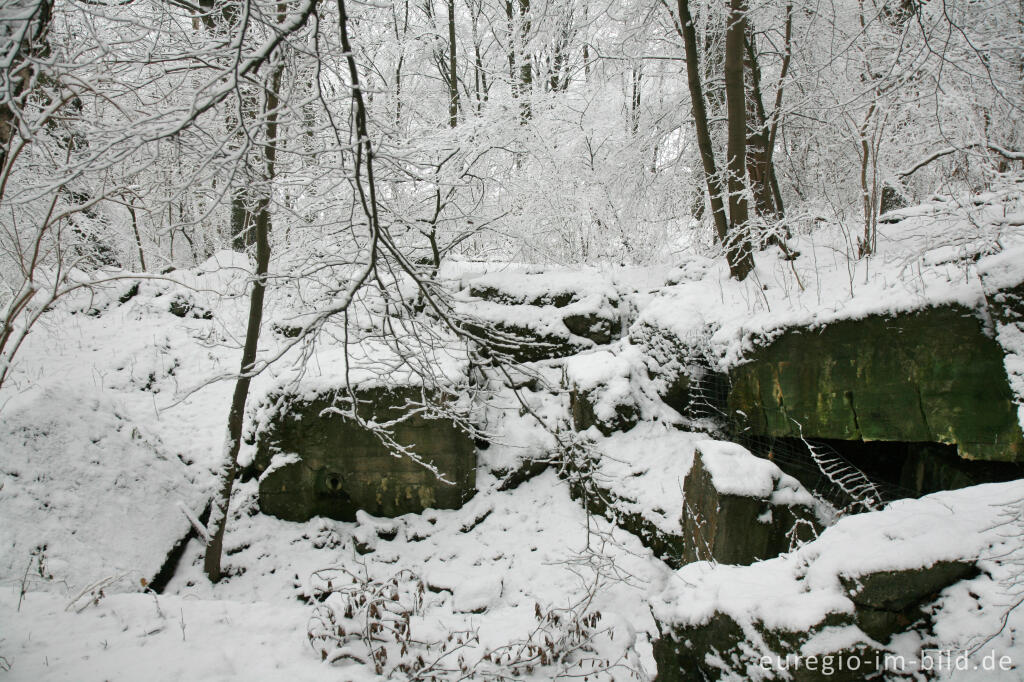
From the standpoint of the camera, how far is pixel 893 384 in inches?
157

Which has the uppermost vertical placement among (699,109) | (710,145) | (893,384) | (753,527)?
(699,109)

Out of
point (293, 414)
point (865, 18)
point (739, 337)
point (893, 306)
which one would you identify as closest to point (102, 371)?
point (293, 414)

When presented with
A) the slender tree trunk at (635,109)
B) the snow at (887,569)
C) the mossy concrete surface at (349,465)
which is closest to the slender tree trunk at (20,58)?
the snow at (887,569)

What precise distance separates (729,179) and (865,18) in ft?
10.9

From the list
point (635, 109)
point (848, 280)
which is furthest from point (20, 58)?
point (635, 109)

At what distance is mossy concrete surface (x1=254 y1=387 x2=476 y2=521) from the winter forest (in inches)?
1.4

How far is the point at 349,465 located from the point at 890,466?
533cm

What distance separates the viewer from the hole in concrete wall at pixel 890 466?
12.6 ft

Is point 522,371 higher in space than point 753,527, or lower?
higher

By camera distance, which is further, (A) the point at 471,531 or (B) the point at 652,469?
(A) the point at 471,531

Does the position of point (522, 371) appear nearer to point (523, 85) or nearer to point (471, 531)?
point (471, 531)

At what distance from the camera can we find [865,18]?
720 centimetres

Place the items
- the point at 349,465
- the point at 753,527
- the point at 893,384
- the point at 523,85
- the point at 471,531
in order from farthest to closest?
1. the point at 523,85
2. the point at 349,465
3. the point at 471,531
4. the point at 893,384
5. the point at 753,527

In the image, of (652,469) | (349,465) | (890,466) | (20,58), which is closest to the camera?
(20,58)
